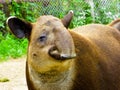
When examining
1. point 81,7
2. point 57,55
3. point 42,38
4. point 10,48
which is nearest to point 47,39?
point 42,38

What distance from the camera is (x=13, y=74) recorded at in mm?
9570

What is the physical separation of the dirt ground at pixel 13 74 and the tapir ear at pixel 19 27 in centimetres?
394

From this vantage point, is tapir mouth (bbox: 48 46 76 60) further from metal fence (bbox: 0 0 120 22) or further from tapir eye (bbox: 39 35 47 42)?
metal fence (bbox: 0 0 120 22)

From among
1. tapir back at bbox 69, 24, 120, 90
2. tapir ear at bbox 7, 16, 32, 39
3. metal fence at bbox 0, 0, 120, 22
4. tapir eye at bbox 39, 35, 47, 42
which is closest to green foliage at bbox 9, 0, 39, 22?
metal fence at bbox 0, 0, 120, 22

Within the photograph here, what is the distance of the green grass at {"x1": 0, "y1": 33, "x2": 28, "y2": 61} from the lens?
1132 cm

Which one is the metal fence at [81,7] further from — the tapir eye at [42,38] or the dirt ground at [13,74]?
the tapir eye at [42,38]

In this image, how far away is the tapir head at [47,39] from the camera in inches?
149

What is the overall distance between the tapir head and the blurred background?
7.63 metres

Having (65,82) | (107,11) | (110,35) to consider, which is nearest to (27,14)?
(107,11)

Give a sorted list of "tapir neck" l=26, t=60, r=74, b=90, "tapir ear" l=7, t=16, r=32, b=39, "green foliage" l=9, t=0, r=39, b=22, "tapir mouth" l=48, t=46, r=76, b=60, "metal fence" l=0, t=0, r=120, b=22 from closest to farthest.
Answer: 1. "tapir mouth" l=48, t=46, r=76, b=60
2. "tapir neck" l=26, t=60, r=74, b=90
3. "tapir ear" l=7, t=16, r=32, b=39
4. "green foliage" l=9, t=0, r=39, b=22
5. "metal fence" l=0, t=0, r=120, b=22

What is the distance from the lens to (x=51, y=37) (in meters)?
3.89

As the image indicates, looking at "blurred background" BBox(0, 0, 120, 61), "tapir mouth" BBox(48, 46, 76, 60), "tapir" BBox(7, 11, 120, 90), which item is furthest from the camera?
"blurred background" BBox(0, 0, 120, 61)

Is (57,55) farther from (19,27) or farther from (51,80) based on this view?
(19,27)

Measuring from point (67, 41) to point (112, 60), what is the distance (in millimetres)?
1023
